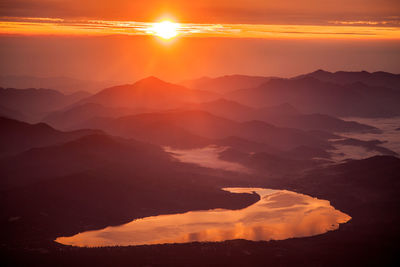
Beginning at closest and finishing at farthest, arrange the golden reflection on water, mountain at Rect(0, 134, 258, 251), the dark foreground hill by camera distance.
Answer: the dark foreground hill
the golden reflection on water
mountain at Rect(0, 134, 258, 251)

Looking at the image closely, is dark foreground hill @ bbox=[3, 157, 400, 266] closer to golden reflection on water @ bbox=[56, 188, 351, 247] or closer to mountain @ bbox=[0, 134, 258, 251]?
mountain @ bbox=[0, 134, 258, 251]

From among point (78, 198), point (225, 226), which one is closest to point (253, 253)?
point (225, 226)

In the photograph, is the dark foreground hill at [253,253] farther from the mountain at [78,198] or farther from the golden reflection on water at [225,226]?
the golden reflection on water at [225,226]

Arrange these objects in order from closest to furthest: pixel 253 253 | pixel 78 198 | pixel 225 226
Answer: pixel 253 253
pixel 225 226
pixel 78 198

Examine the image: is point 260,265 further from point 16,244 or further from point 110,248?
point 16,244

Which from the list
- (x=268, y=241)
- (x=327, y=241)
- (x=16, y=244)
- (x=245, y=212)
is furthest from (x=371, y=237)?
(x=16, y=244)

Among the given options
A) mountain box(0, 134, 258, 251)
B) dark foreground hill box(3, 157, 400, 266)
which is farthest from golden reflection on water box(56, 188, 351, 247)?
dark foreground hill box(3, 157, 400, 266)

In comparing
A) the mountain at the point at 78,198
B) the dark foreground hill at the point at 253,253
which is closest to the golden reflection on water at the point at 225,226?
the mountain at the point at 78,198

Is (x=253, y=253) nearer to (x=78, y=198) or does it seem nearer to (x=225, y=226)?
(x=225, y=226)
